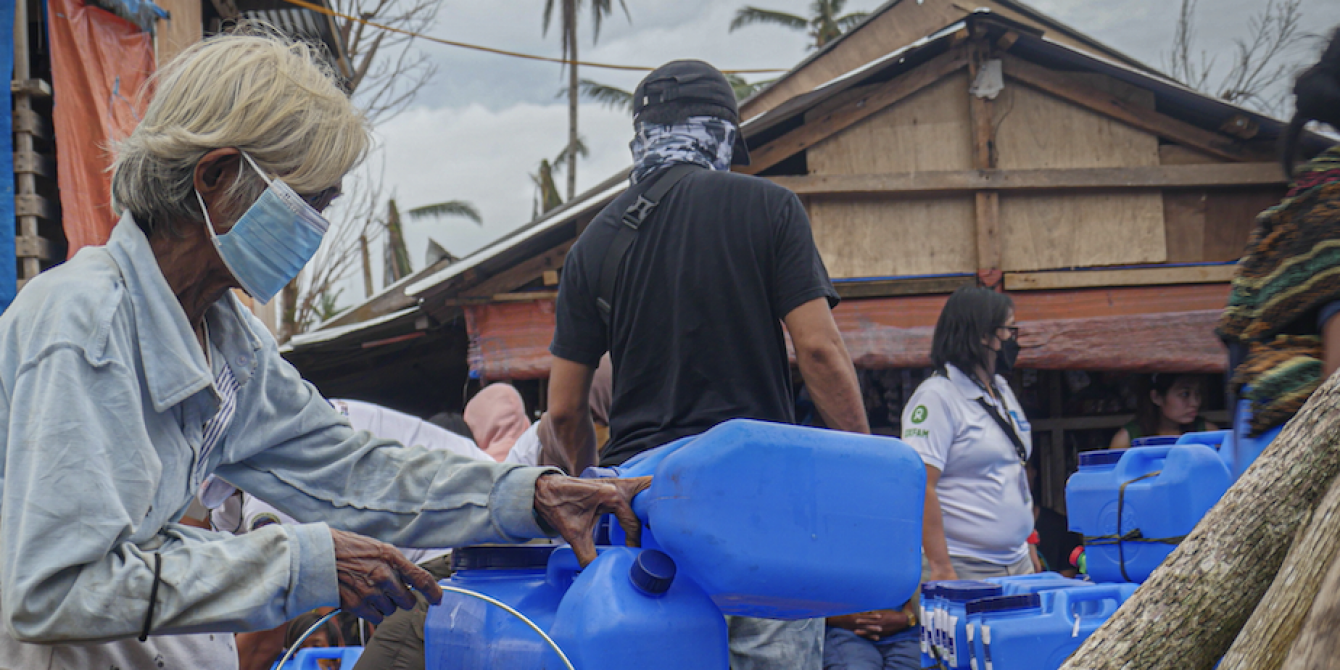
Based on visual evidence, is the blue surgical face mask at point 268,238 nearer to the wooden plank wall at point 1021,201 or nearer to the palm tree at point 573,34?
the wooden plank wall at point 1021,201

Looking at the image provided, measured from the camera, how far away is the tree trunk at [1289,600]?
4.60 ft

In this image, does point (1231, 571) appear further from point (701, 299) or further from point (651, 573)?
point (701, 299)

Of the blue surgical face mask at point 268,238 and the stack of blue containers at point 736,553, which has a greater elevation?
the blue surgical face mask at point 268,238

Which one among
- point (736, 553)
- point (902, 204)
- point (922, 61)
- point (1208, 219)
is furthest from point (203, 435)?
point (1208, 219)

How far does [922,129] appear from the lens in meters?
6.98

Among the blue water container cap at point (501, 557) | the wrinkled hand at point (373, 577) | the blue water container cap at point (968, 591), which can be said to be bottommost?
the blue water container cap at point (968, 591)

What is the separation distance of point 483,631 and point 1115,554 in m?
2.54

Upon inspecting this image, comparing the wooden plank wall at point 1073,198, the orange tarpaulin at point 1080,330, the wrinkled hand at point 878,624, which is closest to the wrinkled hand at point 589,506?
the wrinkled hand at point 878,624

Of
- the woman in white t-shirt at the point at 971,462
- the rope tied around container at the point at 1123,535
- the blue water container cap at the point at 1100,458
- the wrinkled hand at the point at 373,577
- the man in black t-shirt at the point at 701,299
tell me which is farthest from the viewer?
the woman in white t-shirt at the point at 971,462

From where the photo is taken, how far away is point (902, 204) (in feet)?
22.5

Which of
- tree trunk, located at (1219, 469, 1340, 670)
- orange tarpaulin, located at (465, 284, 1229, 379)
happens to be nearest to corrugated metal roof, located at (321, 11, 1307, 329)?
orange tarpaulin, located at (465, 284, 1229, 379)

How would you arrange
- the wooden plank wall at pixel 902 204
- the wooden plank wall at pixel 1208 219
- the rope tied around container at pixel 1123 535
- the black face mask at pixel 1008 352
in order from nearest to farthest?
the rope tied around container at pixel 1123 535
the black face mask at pixel 1008 352
the wooden plank wall at pixel 902 204
the wooden plank wall at pixel 1208 219

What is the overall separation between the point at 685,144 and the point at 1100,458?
2171 mm

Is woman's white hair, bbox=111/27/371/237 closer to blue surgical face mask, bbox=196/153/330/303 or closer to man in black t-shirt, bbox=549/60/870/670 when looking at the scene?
blue surgical face mask, bbox=196/153/330/303
